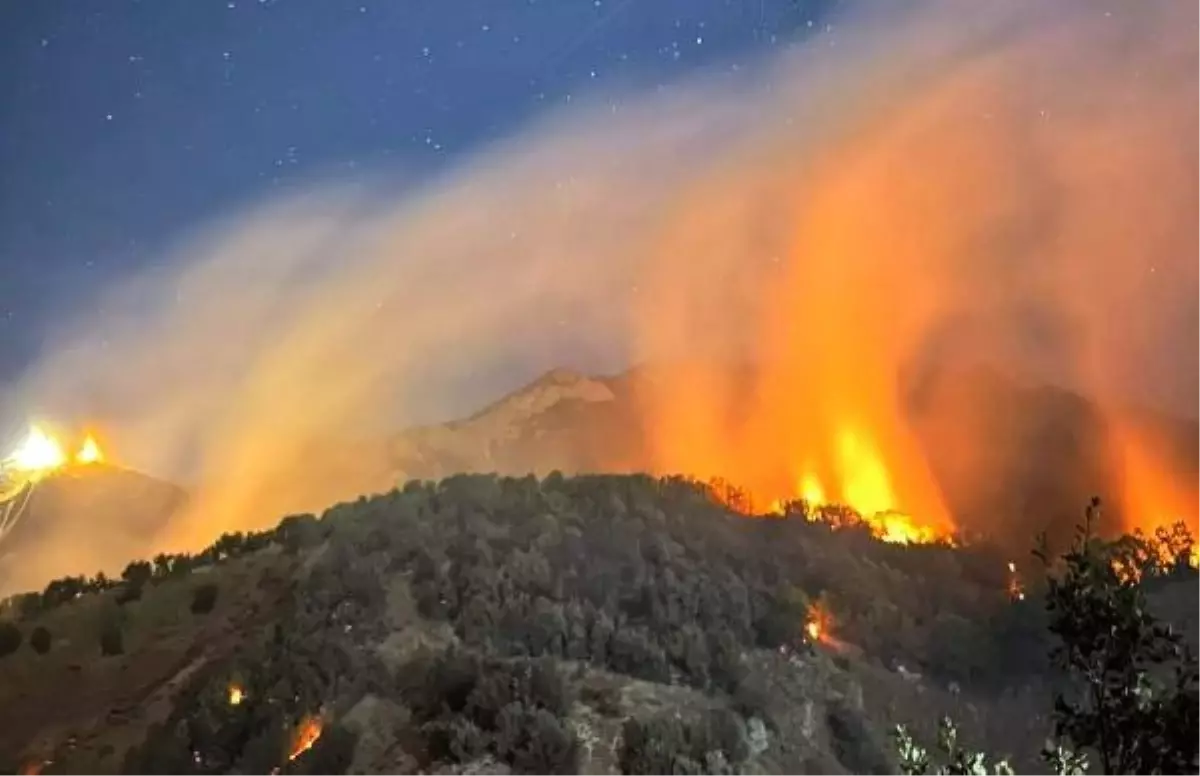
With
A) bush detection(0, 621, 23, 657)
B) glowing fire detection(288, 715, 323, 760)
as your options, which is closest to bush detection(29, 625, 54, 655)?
bush detection(0, 621, 23, 657)

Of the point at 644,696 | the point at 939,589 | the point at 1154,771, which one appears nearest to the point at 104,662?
the point at 644,696

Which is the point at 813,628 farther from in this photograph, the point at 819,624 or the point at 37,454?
the point at 37,454

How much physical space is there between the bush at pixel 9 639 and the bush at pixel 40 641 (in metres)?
0.44

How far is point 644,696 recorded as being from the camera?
83.3ft

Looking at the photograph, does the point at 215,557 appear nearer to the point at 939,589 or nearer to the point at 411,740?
the point at 411,740

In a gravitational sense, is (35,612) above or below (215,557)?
below

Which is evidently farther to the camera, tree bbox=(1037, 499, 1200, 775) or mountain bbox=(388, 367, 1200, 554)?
mountain bbox=(388, 367, 1200, 554)

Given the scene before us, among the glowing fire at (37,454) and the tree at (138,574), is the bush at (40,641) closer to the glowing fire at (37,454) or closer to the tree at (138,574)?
the tree at (138,574)

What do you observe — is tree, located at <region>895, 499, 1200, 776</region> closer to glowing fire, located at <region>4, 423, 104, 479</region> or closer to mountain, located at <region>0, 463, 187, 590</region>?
mountain, located at <region>0, 463, 187, 590</region>

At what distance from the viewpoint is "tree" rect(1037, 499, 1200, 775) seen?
28.1 feet

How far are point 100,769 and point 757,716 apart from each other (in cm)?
1827

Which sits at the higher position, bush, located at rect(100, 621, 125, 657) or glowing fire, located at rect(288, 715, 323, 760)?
bush, located at rect(100, 621, 125, 657)

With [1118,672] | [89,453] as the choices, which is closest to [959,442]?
[89,453]

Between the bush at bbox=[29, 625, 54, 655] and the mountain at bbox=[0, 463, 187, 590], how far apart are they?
3577cm
